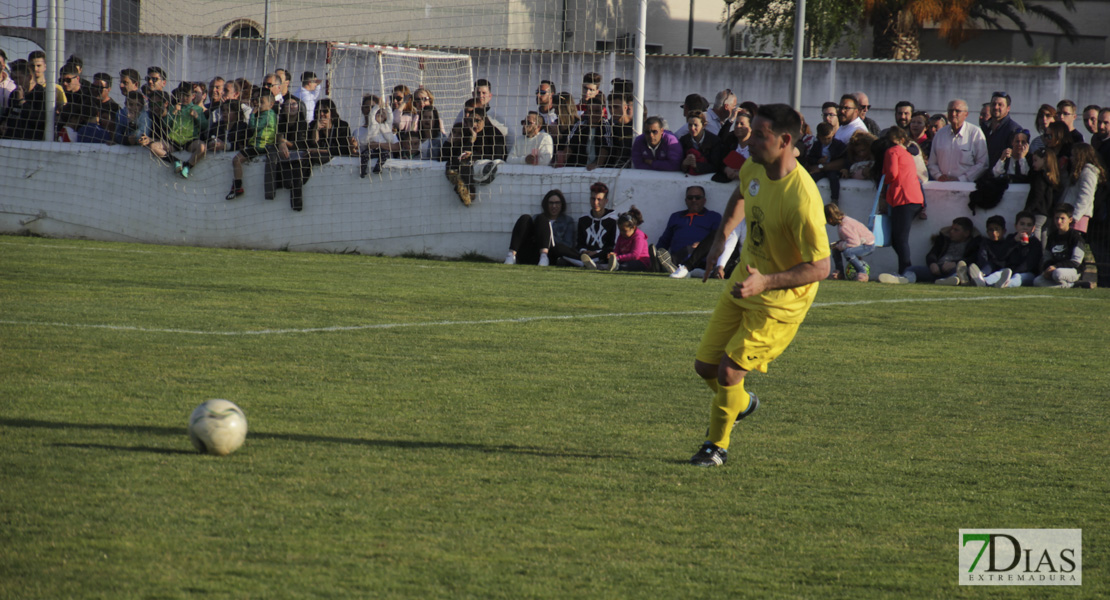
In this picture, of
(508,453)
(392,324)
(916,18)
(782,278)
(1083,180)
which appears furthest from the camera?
(916,18)

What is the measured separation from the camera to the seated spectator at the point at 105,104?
51.0 feet

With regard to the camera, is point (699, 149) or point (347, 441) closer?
point (347, 441)

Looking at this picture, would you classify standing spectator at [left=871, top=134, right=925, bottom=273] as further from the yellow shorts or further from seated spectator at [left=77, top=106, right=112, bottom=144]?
seated spectator at [left=77, top=106, right=112, bottom=144]

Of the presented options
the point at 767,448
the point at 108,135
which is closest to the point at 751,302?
the point at 767,448

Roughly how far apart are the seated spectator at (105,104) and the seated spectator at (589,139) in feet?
20.0

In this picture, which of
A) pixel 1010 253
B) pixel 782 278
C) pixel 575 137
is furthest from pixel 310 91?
pixel 782 278

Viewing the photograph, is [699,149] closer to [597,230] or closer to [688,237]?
[688,237]

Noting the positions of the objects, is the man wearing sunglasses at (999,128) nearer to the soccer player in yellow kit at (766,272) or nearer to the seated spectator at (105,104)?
the soccer player in yellow kit at (766,272)

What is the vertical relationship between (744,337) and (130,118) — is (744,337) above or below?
below

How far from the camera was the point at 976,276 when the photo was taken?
13.0 metres

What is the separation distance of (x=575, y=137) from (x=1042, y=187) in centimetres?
567

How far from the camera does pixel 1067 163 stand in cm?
1298

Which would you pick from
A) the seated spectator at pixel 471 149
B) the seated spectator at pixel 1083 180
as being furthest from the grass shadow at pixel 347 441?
the seated spectator at pixel 1083 180

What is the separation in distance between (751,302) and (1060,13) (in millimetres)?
34858
